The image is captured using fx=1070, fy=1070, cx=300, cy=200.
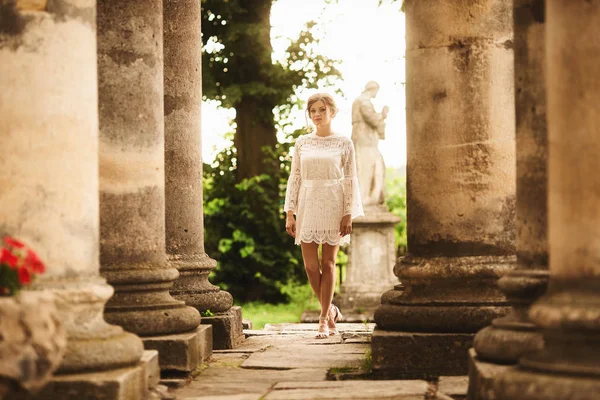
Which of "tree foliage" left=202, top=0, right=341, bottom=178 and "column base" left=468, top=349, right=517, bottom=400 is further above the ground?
"tree foliage" left=202, top=0, right=341, bottom=178

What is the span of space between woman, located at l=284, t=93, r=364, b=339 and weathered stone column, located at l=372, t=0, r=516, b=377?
1620 mm

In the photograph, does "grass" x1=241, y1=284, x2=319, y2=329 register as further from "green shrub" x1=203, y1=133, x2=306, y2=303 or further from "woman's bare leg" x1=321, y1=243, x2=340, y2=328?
"woman's bare leg" x1=321, y1=243, x2=340, y2=328

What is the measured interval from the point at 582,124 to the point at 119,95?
11.5 ft

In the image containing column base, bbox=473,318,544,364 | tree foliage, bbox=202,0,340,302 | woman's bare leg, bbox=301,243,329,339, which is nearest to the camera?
column base, bbox=473,318,544,364

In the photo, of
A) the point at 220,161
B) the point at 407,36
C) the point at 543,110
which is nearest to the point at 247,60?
the point at 220,161

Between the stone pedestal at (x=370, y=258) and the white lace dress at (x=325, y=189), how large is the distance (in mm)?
7718

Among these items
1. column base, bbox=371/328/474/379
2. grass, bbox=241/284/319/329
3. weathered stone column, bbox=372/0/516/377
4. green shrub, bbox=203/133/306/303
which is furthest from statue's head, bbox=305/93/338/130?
green shrub, bbox=203/133/306/303

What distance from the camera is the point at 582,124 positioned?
479 centimetres

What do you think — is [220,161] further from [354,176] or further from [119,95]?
[119,95]

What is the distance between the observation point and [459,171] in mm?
7402

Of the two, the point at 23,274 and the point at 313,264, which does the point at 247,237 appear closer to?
the point at 313,264

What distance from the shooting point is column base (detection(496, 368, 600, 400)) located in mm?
4496

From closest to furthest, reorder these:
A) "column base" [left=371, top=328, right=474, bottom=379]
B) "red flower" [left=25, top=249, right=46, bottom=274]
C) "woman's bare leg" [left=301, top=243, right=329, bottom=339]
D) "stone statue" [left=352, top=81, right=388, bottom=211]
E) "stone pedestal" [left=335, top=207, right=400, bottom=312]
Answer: "red flower" [left=25, top=249, right=46, bottom=274]
"column base" [left=371, top=328, right=474, bottom=379]
"woman's bare leg" [left=301, top=243, right=329, bottom=339]
"stone pedestal" [left=335, top=207, right=400, bottom=312]
"stone statue" [left=352, top=81, right=388, bottom=211]

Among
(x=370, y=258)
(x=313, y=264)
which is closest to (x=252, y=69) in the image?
(x=370, y=258)
